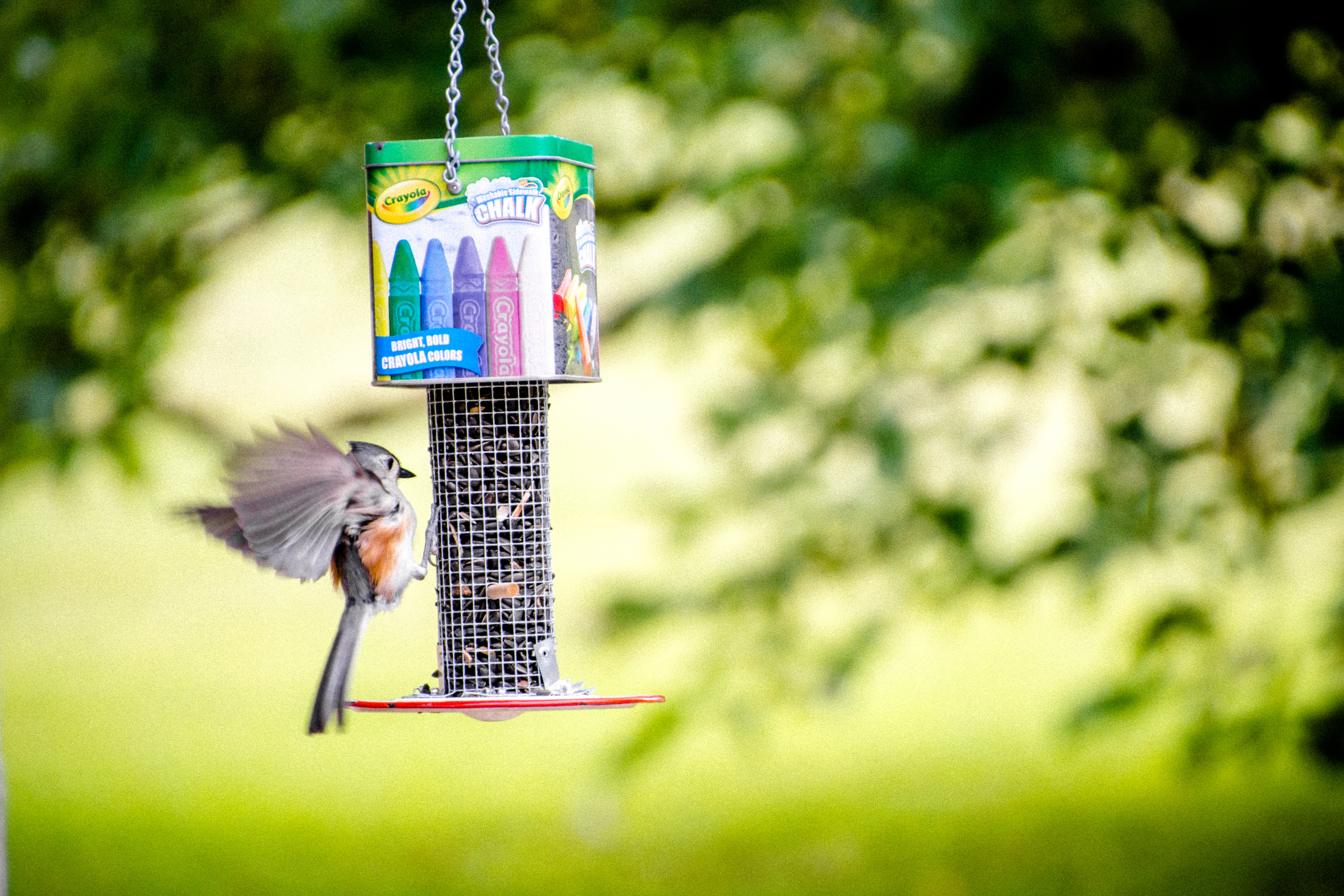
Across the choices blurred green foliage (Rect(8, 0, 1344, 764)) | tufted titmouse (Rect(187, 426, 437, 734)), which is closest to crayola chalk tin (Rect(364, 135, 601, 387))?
tufted titmouse (Rect(187, 426, 437, 734))

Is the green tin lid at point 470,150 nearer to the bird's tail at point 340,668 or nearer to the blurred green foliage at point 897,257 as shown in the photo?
the bird's tail at point 340,668

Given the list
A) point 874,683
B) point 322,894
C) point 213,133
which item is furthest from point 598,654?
point 874,683

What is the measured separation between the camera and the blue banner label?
2.74m

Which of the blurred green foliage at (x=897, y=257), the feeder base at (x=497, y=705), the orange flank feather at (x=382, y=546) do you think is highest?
the blurred green foliage at (x=897, y=257)

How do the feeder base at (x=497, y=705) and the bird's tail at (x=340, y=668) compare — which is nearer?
the feeder base at (x=497, y=705)

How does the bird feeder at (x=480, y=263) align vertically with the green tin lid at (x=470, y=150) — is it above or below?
below

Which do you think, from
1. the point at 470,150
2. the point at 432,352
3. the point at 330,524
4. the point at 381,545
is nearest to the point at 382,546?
the point at 381,545

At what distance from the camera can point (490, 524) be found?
3.14m

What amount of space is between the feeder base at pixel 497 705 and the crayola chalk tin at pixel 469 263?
1.98 ft

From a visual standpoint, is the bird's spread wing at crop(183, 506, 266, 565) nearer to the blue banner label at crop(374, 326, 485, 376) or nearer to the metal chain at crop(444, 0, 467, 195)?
the blue banner label at crop(374, 326, 485, 376)

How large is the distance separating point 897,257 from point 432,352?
3.79 m

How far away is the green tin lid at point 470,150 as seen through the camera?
2734mm

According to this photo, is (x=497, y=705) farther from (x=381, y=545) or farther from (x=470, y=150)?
(x=470, y=150)

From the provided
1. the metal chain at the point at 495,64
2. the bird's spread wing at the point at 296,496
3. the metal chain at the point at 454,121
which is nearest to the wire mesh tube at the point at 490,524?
the bird's spread wing at the point at 296,496
